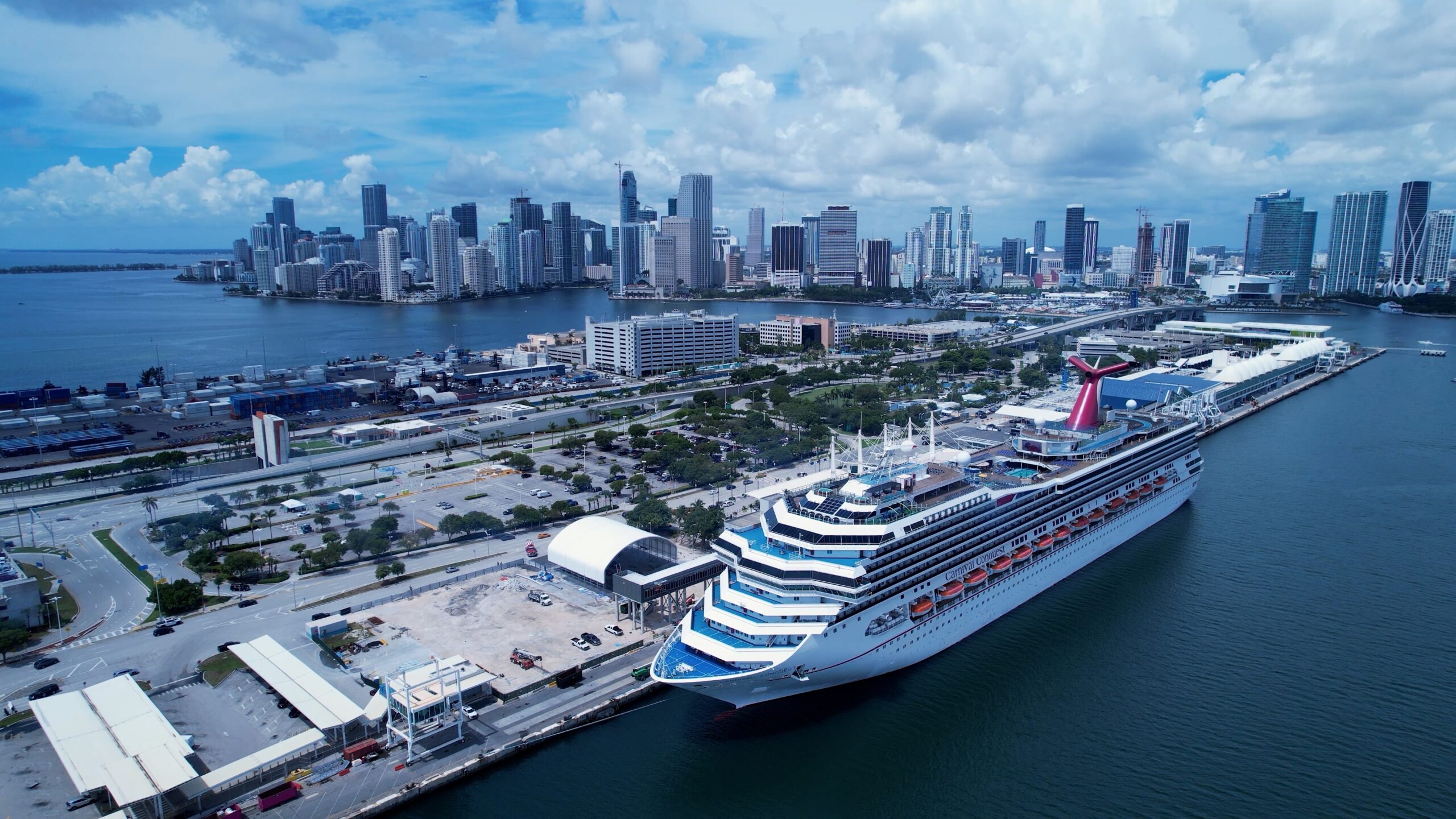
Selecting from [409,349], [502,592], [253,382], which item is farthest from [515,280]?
[502,592]

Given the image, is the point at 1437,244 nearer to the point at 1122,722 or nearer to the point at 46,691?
the point at 1122,722

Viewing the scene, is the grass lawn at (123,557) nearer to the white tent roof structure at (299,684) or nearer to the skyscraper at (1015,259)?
the white tent roof structure at (299,684)

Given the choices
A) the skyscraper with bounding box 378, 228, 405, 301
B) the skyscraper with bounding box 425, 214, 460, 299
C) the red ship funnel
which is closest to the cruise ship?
the red ship funnel

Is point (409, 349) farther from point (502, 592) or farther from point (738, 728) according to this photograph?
point (738, 728)

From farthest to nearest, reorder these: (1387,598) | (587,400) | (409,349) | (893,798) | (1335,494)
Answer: (409,349) < (587,400) < (1335,494) < (1387,598) < (893,798)

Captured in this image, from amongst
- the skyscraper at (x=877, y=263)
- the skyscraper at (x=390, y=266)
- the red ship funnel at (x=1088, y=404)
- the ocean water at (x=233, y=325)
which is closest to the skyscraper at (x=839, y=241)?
the skyscraper at (x=877, y=263)

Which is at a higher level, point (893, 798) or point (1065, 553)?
point (1065, 553)

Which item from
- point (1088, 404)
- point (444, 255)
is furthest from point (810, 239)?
point (1088, 404)
